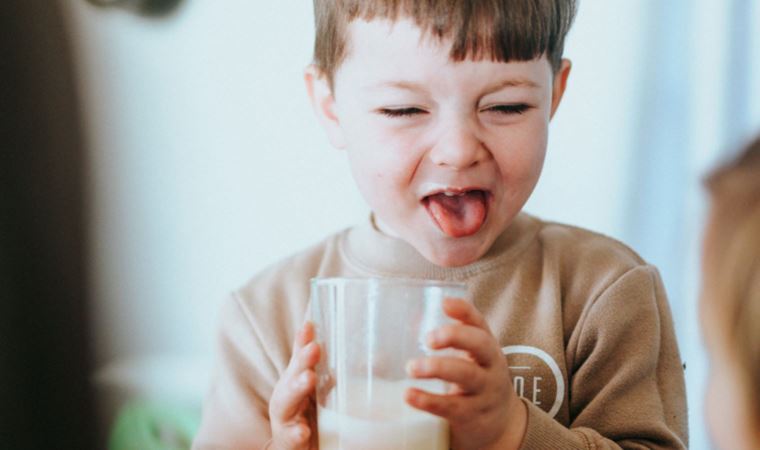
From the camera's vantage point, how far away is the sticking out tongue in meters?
0.72

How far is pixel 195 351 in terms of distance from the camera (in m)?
0.89

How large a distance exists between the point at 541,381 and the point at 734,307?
27cm

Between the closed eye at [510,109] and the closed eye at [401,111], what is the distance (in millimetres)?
53

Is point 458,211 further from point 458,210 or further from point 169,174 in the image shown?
point 169,174

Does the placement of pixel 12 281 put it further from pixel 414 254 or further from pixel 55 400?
pixel 414 254

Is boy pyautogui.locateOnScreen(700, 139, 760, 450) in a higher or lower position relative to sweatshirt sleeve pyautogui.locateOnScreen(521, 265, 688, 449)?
higher

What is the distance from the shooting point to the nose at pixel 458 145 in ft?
A: 2.23

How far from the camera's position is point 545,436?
2.15 feet

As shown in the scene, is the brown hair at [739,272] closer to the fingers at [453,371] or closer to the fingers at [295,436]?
the fingers at [453,371]

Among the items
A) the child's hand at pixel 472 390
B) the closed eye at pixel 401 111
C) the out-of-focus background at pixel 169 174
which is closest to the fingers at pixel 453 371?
the child's hand at pixel 472 390

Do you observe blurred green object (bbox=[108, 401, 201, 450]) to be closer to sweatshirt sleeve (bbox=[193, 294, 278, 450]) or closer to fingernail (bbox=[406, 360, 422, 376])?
sweatshirt sleeve (bbox=[193, 294, 278, 450])

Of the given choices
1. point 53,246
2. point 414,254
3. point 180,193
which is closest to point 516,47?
point 414,254

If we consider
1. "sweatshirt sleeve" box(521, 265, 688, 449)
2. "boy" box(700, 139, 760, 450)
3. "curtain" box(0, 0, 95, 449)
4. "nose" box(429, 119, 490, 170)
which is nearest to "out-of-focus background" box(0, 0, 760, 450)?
"curtain" box(0, 0, 95, 449)

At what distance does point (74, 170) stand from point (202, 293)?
0.17 meters
